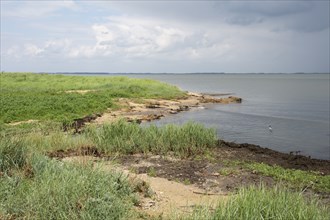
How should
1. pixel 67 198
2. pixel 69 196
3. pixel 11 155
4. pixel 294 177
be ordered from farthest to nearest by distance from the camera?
1. pixel 294 177
2. pixel 11 155
3. pixel 69 196
4. pixel 67 198

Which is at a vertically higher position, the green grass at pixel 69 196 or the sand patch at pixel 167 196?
the green grass at pixel 69 196

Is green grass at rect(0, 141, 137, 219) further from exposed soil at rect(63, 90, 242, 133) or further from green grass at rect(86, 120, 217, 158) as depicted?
exposed soil at rect(63, 90, 242, 133)

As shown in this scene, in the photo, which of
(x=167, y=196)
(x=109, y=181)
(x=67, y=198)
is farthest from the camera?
(x=167, y=196)

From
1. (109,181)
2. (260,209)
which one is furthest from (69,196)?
(260,209)

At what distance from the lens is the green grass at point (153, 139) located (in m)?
14.3

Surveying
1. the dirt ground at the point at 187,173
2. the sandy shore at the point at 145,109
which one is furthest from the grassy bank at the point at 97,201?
the sandy shore at the point at 145,109

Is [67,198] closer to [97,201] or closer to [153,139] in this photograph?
[97,201]

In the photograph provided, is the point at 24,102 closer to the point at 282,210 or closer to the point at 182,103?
the point at 182,103

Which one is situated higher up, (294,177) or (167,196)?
(167,196)

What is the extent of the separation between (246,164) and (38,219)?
8.32 meters

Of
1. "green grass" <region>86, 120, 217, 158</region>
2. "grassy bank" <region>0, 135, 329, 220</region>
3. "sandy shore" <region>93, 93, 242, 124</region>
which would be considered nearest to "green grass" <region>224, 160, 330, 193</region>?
"green grass" <region>86, 120, 217, 158</region>

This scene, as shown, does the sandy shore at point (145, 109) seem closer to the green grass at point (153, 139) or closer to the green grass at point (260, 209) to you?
the green grass at point (153, 139)

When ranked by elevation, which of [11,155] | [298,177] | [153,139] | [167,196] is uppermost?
[11,155]

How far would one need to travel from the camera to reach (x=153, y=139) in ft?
48.3
